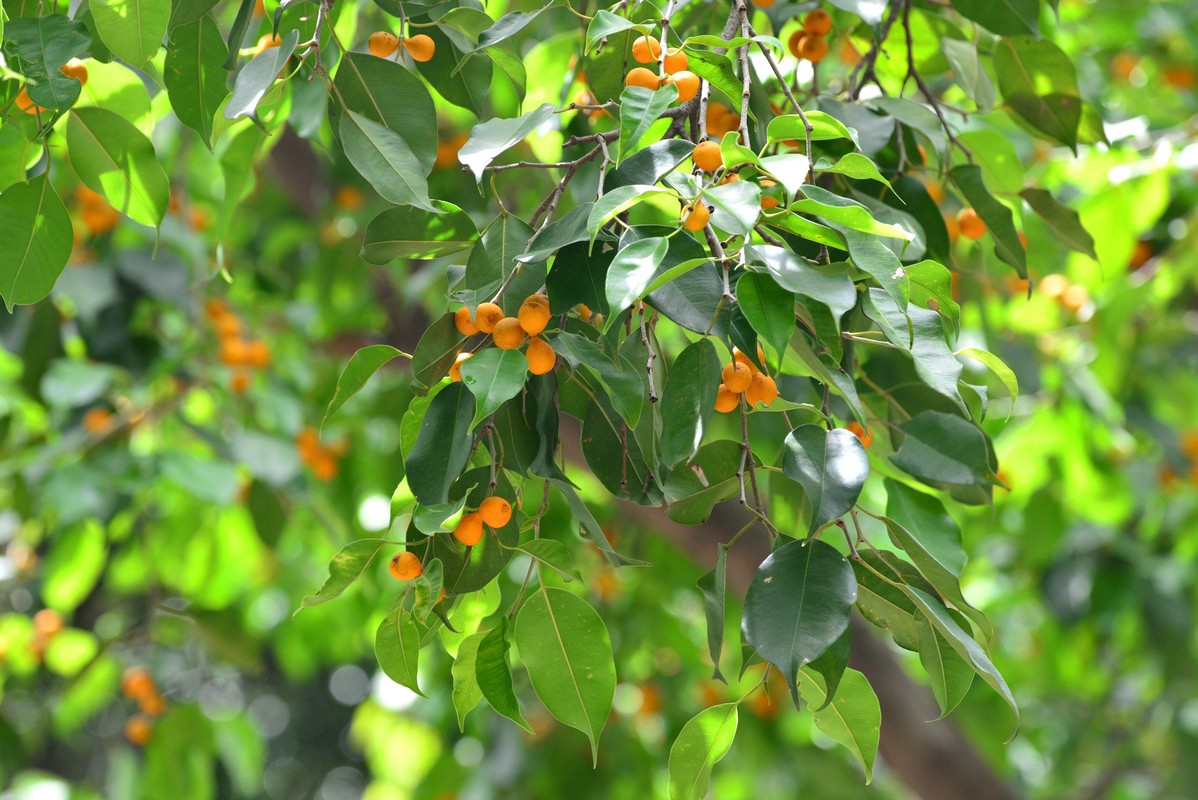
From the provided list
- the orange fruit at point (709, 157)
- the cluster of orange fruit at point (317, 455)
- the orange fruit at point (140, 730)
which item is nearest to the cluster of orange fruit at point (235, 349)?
the cluster of orange fruit at point (317, 455)

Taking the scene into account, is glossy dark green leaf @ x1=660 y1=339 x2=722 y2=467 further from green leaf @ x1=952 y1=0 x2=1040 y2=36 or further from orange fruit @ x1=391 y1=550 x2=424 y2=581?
green leaf @ x1=952 y1=0 x2=1040 y2=36

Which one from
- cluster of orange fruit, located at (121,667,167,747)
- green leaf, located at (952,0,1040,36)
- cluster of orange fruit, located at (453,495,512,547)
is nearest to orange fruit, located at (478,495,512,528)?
cluster of orange fruit, located at (453,495,512,547)

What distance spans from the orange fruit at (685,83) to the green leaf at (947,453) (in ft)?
0.94

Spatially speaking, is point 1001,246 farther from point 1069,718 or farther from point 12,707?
point 12,707

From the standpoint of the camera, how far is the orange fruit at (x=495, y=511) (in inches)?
24.9

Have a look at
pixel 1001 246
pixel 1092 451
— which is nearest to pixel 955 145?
pixel 1001 246

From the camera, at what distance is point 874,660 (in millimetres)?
1921

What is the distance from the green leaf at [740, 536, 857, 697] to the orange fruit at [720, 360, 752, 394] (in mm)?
96

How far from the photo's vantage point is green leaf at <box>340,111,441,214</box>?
0.74m

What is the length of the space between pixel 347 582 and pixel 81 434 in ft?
4.50

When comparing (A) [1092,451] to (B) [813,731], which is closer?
(A) [1092,451]

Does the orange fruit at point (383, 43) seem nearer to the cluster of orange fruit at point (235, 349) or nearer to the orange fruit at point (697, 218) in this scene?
the orange fruit at point (697, 218)

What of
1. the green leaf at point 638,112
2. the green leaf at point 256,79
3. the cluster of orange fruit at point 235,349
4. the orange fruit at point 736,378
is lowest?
the cluster of orange fruit at point 235,349

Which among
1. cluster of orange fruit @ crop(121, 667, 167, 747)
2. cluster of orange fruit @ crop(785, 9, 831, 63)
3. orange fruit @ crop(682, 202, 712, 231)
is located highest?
orange fruit @ crop(682, 202, 712, 231)
